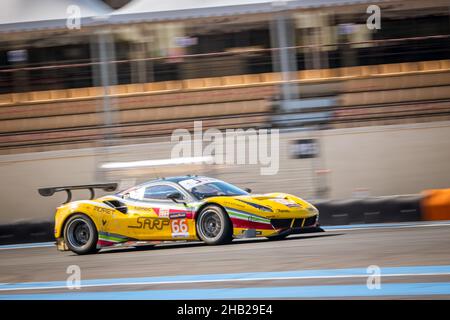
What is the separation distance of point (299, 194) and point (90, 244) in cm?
489

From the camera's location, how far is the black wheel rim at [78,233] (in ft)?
38.3

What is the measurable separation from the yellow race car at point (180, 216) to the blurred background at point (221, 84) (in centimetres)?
527

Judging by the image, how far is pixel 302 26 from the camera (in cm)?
1983

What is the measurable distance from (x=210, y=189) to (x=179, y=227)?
64cm

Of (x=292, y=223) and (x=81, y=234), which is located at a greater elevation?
(x=292, y=223)

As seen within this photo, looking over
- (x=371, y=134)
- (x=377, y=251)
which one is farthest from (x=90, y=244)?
(x=371, y=134)

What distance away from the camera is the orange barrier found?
13.4 meters

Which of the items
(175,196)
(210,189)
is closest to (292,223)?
(210,189)

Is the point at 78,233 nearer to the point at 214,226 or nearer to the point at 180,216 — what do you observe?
the point at 180,216

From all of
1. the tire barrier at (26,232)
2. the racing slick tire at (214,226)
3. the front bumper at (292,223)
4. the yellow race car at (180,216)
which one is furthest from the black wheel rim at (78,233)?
the tire barrier at (26,232)

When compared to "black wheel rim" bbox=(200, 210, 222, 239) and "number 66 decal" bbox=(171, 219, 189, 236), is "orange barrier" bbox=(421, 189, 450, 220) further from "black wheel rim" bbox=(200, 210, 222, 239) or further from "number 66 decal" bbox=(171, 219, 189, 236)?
"number 66 decal" bbox=(171, 219, 189, 236)

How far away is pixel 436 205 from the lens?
13477 millimetres

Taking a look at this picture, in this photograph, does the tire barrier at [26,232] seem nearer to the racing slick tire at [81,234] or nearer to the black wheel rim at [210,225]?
the racing slick tire at [81,234]

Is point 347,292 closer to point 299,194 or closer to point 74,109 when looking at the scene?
point 299,194
